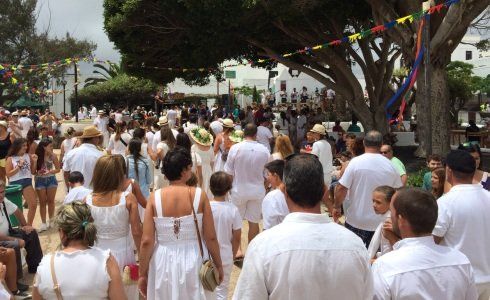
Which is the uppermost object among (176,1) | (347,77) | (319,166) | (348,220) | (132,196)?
(176,1)

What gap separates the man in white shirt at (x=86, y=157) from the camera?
22.7 ft

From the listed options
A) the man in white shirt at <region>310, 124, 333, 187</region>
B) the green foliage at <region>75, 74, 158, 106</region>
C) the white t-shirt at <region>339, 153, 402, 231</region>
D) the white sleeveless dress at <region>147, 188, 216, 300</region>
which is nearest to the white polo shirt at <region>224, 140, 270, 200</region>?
the man in white shirt at <region>310, 124, 333, 187</region>

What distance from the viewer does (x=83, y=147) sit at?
23.1 feet

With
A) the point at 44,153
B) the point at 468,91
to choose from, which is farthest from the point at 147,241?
the point at 468,91

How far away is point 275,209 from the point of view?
5070mm

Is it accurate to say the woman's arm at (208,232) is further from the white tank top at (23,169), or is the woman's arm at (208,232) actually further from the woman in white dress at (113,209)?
the white tank top at (23,169)

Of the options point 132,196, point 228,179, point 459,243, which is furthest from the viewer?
point 228,179

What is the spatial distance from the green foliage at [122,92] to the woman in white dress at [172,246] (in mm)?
45296

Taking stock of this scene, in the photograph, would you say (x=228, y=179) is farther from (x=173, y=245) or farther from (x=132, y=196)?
(x=173, y=245)

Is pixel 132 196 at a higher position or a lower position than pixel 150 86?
lower

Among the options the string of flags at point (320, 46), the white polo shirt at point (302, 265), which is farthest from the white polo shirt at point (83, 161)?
the string of flags at point (320, 46)

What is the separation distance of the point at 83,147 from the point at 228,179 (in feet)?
8.58

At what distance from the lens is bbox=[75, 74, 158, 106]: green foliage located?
48.5m

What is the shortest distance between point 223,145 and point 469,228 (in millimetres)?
5933
